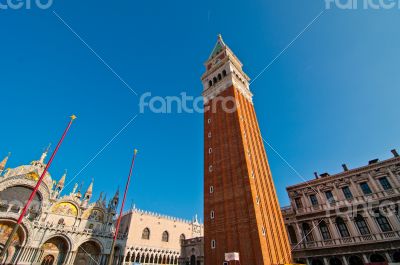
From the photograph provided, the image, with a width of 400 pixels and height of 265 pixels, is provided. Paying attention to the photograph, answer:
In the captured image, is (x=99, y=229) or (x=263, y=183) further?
(x=99, y=229)

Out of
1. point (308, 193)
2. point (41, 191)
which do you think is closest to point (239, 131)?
Result: point (308, 193)

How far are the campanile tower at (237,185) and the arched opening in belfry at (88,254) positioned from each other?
22153mm

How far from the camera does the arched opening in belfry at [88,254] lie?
35.4 meters

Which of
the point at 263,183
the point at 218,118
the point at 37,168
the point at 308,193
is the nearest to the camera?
Answer: the point at 263,183

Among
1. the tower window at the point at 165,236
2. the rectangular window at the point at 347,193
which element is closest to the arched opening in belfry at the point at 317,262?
the rectangular window at the point at 347,193

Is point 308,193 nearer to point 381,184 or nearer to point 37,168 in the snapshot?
point 381,184

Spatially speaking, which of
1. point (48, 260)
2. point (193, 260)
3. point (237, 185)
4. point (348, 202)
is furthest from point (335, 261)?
point (48, 260)

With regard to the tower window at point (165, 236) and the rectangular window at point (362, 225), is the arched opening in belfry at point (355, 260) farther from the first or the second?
the tower window at point (165, 236)

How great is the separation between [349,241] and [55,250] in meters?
40.8

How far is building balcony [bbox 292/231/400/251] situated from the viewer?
23156mm

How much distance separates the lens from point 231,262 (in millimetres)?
21875

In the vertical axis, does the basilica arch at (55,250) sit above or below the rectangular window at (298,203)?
below

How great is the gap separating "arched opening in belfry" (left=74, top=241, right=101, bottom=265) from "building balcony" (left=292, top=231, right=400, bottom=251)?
1219 inches

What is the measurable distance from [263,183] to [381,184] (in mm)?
13526
